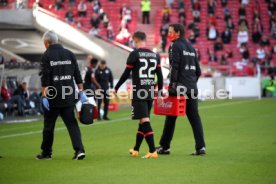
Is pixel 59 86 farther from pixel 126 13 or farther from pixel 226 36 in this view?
pixel 226 36

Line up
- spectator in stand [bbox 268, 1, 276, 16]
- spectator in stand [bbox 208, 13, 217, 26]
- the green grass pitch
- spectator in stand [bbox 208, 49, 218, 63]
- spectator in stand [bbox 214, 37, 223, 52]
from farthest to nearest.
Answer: spectator in stand [bbox 268, 1, 276, 16] → spectator in stand [bbox 208, 13, 217, 26] → spectator in stand [bbox 214, 37, 223, 52] → spectator in stand [bbox 208, 49, 218, 63] → the green grass pitch

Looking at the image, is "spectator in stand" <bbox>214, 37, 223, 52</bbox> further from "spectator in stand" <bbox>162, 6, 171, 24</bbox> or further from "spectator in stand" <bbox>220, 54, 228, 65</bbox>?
"spectator in stand" <bbox>162, 6, 171, 24</bbox>

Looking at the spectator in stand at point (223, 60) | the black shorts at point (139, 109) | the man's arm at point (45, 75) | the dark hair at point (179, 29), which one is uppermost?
the spectator in stand at point (223, 60)

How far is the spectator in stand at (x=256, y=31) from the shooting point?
142ft

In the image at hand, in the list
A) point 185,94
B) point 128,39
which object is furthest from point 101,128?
point 128,39

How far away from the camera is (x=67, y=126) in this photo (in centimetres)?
1234

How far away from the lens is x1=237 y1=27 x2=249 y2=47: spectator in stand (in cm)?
4275

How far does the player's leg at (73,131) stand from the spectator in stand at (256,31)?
3189 centimetres

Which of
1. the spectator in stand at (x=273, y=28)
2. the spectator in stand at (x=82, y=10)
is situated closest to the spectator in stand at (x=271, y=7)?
the spectator in stand at (x=273, y=28)

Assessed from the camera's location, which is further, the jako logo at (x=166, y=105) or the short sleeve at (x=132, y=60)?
the jako logo at (x=166, y=105)

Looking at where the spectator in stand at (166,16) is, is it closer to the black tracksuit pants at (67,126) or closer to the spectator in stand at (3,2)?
the spectator in stand at (3,2)

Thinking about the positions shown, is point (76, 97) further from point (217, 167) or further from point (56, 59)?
point (217, 167)

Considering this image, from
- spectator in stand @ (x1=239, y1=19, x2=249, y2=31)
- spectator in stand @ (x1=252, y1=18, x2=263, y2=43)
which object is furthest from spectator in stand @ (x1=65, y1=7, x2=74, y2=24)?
spectator in stand @ (x1=252, y1=18, x2=263, y2=43)

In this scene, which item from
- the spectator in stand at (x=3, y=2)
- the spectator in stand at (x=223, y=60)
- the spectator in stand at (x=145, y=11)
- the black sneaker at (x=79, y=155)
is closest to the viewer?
the black sneaker at (x=79, y=155)
